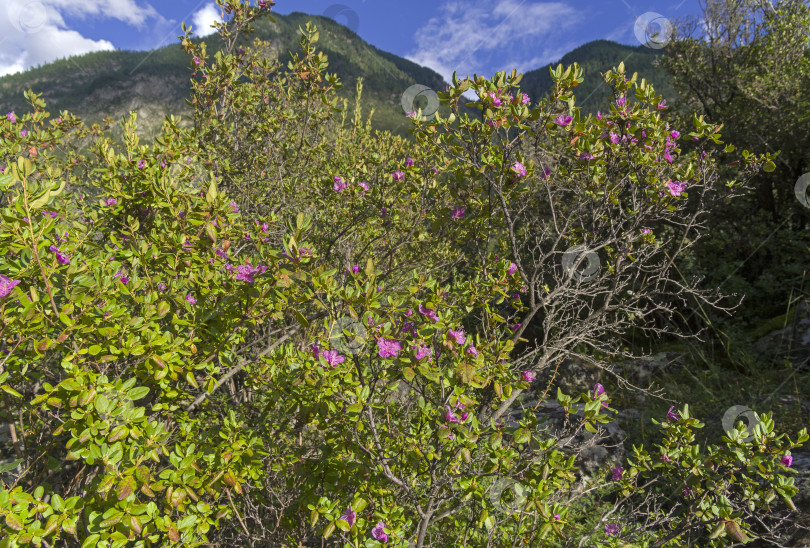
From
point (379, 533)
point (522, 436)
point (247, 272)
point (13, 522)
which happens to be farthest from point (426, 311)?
point (13, 522)

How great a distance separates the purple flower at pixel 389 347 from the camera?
145 centimetres

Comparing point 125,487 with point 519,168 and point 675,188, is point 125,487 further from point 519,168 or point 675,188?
point 675,188

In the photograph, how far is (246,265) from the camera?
6.39ft

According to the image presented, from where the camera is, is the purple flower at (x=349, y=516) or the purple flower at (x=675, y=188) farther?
the purple flower at (x=675, y=188)

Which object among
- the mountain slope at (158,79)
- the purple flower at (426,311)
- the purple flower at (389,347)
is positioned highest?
the mountain slope at (158,79)

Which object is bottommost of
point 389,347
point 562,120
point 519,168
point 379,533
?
point 379,533

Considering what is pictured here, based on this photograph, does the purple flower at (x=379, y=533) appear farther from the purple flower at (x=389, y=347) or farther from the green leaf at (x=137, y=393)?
the green leaf at (x=137, y=393)

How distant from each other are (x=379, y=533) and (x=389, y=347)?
833mm

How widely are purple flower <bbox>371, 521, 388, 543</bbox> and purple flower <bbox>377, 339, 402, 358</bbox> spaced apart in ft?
2.51

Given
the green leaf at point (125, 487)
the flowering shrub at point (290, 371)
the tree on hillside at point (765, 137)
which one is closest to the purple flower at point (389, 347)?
the flowering shrub at point (290, 371)

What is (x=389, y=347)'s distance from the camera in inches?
57.5

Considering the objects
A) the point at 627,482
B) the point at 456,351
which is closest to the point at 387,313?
the point at 456,351

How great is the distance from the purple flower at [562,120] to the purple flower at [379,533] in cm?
217

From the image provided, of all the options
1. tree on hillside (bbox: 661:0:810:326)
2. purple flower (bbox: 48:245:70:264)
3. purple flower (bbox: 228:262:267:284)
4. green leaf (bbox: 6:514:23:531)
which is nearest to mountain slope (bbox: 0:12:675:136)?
tree on hillside (bbox: 661:0:810:326)
